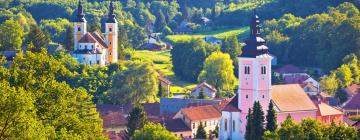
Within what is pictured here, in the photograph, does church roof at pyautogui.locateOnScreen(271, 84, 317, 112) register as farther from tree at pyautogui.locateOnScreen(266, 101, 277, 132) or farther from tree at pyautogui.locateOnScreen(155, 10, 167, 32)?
tree at pyautogui.locateOnScreen(155, 10, 167, 32)

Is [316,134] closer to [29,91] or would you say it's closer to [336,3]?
[29,91]

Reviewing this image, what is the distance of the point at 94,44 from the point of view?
9806 centimetres

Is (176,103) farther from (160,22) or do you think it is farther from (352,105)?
(160,22)

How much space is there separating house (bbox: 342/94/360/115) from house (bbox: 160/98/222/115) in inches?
361

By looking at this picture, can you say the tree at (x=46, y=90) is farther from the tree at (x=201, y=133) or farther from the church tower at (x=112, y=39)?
the church tower at (x=112, y=39)

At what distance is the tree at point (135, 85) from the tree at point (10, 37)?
15545 mm

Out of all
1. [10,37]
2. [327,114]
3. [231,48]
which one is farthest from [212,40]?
[327,114]

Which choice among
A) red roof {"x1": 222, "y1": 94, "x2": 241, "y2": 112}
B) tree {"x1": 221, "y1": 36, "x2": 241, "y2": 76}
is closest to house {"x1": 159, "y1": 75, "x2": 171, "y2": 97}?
tree {"x1": 221, "y1": 36, "x2": 241, "y2": 76}

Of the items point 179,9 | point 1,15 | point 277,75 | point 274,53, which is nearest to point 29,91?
point 277,75

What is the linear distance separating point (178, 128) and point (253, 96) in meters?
6.72

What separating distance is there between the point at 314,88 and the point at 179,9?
8423 cm

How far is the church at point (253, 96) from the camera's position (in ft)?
234

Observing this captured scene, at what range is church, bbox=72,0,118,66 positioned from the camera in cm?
9756

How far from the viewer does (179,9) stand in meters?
181
